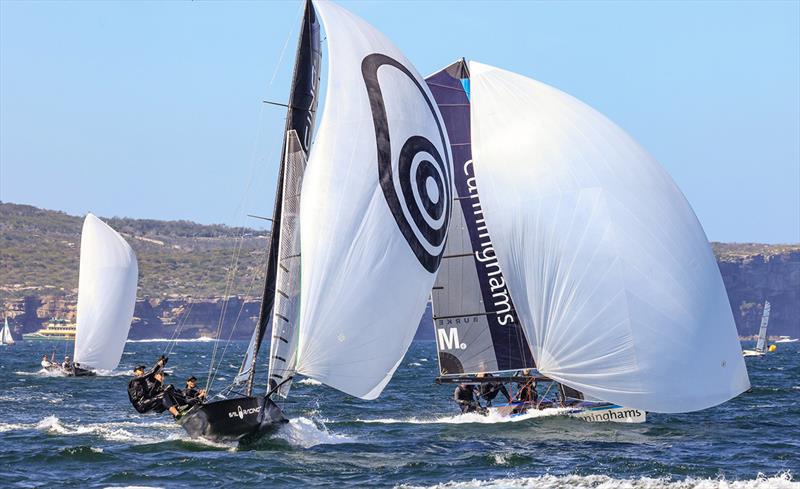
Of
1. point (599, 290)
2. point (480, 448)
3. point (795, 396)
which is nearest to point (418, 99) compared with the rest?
point (599, 290)

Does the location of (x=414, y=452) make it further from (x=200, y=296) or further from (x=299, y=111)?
(x=200, y=296)

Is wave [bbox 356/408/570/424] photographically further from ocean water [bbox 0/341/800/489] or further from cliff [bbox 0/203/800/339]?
cliff [bbox 0/203/800/339]

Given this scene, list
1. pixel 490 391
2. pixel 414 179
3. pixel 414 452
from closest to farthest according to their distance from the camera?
pixel 414 179, pixel 414 452, pixel 490 391

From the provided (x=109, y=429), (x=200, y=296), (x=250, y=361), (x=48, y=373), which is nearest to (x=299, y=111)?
(x=250, y=361)

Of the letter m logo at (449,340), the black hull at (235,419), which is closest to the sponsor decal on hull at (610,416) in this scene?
the letter m logo at (449,340)

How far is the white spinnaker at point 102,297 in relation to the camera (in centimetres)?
5206

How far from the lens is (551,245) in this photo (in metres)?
24.8

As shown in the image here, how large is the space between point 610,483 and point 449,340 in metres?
→ 9.47

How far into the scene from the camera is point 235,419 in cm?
2272

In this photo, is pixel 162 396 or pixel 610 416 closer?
pixel 162 396

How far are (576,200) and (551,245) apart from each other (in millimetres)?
1053

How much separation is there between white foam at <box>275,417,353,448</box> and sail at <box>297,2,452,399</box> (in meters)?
2.38

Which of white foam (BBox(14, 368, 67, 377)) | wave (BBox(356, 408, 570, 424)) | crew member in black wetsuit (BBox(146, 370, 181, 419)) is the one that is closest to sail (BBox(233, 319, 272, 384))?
crew member in black wetsuit (BBox(146, 370, 181, 419))

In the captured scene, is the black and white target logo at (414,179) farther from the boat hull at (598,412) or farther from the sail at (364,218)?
the boat hull at (598,412)
